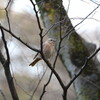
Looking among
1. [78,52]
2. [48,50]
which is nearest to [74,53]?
[78,52]

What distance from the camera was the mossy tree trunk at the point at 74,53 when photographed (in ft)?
13.3

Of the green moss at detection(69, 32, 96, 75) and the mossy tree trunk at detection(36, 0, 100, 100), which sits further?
the green moss at detection(69, 32, 96, 75)

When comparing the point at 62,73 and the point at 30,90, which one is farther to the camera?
the point at 62,73

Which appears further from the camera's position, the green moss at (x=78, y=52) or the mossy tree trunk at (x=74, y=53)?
the green moss at (x=78, y=52)

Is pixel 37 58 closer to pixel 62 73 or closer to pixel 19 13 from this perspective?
pixel 62 73

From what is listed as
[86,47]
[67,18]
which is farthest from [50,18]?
[67,18]

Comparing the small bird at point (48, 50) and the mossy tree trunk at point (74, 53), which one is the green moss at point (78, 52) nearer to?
the mossy tree trunk at point (74, 53)

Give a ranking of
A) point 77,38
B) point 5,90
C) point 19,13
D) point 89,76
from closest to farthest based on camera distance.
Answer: point 89,76 → point 77,38 → point 5,90 → point 19,13

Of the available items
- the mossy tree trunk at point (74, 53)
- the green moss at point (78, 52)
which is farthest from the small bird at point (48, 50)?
the green moss at point (78, 52)

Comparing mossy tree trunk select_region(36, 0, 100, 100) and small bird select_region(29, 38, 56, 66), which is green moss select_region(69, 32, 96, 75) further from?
small bird select_region(29, 38, 56, 66)

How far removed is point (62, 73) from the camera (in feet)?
24.9

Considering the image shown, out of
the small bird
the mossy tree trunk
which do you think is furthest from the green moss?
the small bird

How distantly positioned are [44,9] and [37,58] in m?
0.75

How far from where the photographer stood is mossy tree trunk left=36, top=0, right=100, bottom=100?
4.05 m
